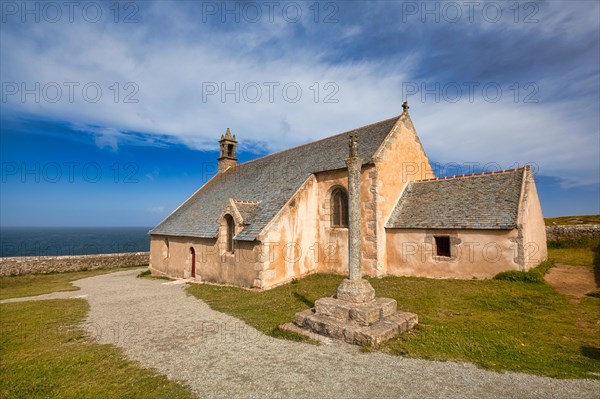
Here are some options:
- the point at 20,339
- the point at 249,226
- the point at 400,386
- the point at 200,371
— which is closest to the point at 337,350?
the point at 400,386

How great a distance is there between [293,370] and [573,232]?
88.3 ft

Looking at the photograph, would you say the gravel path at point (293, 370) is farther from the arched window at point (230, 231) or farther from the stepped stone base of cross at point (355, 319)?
the arched window at point (230, 231)

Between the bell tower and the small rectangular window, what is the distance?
21.3 m

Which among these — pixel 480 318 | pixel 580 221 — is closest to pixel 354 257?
pixel 480 318

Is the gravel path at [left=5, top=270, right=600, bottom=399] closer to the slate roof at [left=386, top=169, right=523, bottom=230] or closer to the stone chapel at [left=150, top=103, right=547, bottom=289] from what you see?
the stone chapel at [left=150, top=103, right=547, bottom=289]

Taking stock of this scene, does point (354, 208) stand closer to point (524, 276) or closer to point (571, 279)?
point (524, 276)

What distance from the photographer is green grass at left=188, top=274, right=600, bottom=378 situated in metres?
6.68

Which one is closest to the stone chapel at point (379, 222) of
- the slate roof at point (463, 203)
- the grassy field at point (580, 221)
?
the slate roof at point (463, 203)

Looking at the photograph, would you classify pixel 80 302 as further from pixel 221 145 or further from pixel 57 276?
pixel 221 145

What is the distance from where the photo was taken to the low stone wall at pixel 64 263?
25.6 metres

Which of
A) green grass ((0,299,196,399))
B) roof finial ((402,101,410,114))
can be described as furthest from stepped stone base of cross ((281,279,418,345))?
roof finial ((402,101,410,114))

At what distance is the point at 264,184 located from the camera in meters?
21.4

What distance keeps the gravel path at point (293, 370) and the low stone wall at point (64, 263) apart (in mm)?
23282

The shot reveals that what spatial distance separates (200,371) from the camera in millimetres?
6398
